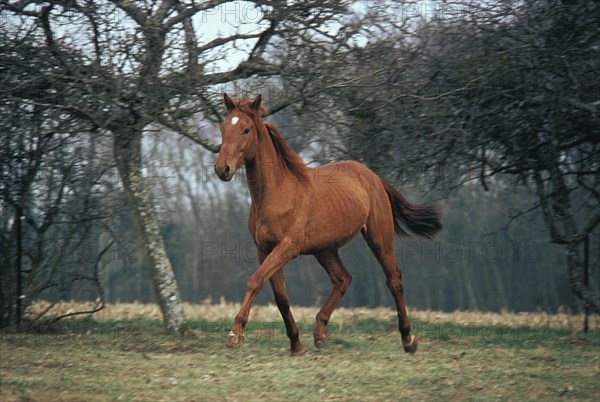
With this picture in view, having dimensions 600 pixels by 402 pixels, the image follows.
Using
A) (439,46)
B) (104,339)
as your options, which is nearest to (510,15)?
(439,46)

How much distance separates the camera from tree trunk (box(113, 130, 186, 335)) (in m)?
11.5

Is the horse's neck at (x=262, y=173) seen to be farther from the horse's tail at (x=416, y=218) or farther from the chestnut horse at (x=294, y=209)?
the horse's tail at (x=416, y=218)

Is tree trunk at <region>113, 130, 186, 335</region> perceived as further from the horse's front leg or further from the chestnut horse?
the horse's front leg

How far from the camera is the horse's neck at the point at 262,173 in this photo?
875 centimetres

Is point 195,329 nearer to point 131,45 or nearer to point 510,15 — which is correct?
point 131,45

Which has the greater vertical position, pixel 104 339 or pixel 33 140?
pixel 33 140

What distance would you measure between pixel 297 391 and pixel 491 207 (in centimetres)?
2807

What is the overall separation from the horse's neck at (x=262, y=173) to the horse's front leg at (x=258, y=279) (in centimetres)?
61

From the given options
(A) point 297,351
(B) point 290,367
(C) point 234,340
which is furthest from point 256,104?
(A) point 297,351

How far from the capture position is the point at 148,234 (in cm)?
1157

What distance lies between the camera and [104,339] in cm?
1102

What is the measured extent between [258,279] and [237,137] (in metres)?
1.55

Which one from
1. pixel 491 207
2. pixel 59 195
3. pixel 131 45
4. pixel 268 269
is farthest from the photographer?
pixel 491 207

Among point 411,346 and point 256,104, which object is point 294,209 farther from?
point 411,346
